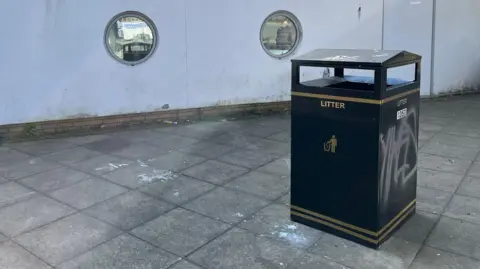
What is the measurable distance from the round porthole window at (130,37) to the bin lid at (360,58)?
4136 mm

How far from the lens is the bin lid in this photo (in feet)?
10.9

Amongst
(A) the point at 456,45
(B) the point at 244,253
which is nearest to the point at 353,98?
(B) the point at 244,253

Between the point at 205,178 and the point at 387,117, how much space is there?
7.74 ft

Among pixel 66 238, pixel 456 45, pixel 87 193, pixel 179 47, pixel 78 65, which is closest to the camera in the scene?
pixel 66 238

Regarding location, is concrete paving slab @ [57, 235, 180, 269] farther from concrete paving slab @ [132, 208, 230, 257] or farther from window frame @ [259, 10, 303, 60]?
window frame @ [259, 10, 303, 60]

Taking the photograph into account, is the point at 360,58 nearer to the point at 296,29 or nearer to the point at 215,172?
the point at 215,172

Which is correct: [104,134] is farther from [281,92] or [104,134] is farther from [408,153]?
[408,153]

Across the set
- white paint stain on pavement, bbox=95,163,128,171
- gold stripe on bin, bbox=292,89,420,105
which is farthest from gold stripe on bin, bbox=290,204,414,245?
white paint stain on pavement, bbox=95,163,128,171

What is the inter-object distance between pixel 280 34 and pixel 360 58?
4.83 meters

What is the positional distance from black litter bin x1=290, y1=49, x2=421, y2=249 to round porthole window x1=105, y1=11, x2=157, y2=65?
4117mm

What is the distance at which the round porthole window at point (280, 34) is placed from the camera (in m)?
7.94

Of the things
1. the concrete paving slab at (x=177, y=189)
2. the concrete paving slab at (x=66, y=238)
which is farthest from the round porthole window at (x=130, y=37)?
the concrete paving slab at (x=66, y=238)

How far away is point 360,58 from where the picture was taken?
3.47m

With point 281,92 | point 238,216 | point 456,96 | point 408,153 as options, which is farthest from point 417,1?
point 238,216
